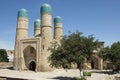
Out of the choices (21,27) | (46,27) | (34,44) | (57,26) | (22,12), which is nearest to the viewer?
(46,27)

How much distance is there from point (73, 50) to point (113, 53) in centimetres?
1012

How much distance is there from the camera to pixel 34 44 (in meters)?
34.2

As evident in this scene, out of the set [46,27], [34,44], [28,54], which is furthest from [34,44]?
[46,27]

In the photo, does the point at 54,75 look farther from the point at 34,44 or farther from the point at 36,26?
the point at 36,26

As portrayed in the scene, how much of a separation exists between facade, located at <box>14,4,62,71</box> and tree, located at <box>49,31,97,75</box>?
36.1ft

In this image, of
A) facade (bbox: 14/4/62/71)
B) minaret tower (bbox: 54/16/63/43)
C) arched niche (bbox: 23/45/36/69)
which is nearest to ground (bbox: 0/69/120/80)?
facade (bbox: 14/4/62/71)

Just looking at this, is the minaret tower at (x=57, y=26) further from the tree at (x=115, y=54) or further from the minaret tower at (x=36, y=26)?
the tree at (x=115, y=54)

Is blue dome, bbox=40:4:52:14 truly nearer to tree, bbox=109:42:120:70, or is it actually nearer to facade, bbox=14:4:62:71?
facade, bbox=14:4:62:71

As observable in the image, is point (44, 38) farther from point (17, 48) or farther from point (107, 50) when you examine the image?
point (107, 50)

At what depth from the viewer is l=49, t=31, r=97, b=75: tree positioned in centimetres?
2091

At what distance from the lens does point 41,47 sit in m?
33.3

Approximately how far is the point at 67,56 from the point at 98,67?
20144mm

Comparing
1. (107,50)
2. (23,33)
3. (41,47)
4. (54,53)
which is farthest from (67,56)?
(23,33)

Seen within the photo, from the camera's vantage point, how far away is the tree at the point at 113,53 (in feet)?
94.6
